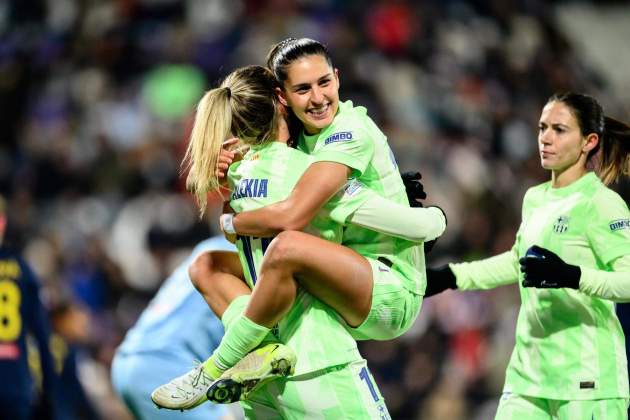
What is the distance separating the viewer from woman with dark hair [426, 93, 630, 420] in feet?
13.7

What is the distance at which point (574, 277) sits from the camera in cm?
409

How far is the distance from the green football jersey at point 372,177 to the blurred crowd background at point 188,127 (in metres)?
4.58

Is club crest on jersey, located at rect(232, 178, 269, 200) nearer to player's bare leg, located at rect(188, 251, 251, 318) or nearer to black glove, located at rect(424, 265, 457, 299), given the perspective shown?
player's bare leg, located at rect(188, 251, 251, 318)

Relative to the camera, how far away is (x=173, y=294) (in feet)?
17.8

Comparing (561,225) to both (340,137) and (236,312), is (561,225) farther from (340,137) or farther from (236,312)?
(236,312)

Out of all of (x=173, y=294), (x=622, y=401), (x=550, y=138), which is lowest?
(x=622, y=401)

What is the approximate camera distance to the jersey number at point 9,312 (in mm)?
5480

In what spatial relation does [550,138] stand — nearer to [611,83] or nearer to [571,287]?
[571,287]

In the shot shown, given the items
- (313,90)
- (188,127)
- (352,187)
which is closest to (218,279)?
(352,187)

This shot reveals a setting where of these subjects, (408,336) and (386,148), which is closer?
(386,148)

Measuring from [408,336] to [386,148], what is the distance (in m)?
5.06

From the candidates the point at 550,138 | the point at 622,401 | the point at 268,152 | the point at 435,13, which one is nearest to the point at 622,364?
the point at 622,401

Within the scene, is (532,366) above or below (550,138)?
below

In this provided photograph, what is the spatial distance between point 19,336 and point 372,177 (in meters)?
2.39
